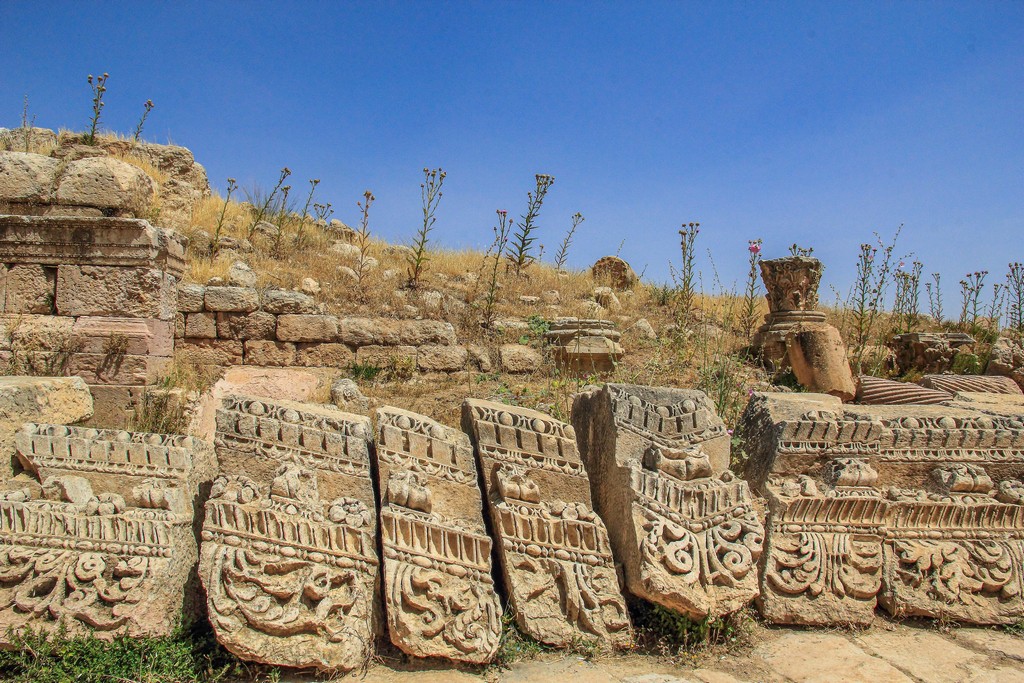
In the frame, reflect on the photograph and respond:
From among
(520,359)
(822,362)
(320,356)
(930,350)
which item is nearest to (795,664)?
(520,359)

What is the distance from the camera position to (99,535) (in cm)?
258

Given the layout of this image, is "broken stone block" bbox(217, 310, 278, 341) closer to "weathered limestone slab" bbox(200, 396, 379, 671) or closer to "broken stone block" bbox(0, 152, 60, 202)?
"broken stone block" bbox(0, 152, 60, 202)

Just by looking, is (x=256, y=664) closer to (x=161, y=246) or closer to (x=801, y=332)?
(x=161, y=246)

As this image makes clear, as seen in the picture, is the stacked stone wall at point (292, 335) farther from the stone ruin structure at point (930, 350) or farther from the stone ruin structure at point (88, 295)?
the stone ruin structure at point (930, 350)

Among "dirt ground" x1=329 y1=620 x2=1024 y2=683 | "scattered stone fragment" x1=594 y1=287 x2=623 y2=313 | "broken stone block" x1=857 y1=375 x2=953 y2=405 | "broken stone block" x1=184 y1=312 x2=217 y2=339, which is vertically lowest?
"dirt ground" x1=329 y1=620 x2=1024 y2=683

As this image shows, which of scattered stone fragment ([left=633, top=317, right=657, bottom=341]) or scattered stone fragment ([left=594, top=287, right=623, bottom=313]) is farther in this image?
scattered stone fragment ([left=594, top=287, right=623, bottom=313])

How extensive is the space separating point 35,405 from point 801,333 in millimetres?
7544

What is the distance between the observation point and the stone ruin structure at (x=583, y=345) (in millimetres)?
8070

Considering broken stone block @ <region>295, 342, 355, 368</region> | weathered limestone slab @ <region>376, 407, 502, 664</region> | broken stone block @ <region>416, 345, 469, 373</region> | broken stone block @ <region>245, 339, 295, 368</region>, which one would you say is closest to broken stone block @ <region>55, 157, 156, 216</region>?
broken stone block @ <region>245, 339, 295, 368</region>

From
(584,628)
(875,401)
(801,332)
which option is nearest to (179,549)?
(584,628)

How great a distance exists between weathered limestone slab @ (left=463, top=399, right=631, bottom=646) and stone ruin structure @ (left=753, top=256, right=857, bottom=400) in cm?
571

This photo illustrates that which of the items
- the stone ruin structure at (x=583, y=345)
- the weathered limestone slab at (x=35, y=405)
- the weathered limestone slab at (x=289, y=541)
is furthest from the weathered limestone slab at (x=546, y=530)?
the stone ruin structure at (x=583, y=345)

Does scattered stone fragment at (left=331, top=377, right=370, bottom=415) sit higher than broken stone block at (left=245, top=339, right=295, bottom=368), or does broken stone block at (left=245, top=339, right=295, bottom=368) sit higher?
broken stone block at (left=245, top=339, right=295, bottom=368)

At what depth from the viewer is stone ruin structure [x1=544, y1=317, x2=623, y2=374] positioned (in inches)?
318
